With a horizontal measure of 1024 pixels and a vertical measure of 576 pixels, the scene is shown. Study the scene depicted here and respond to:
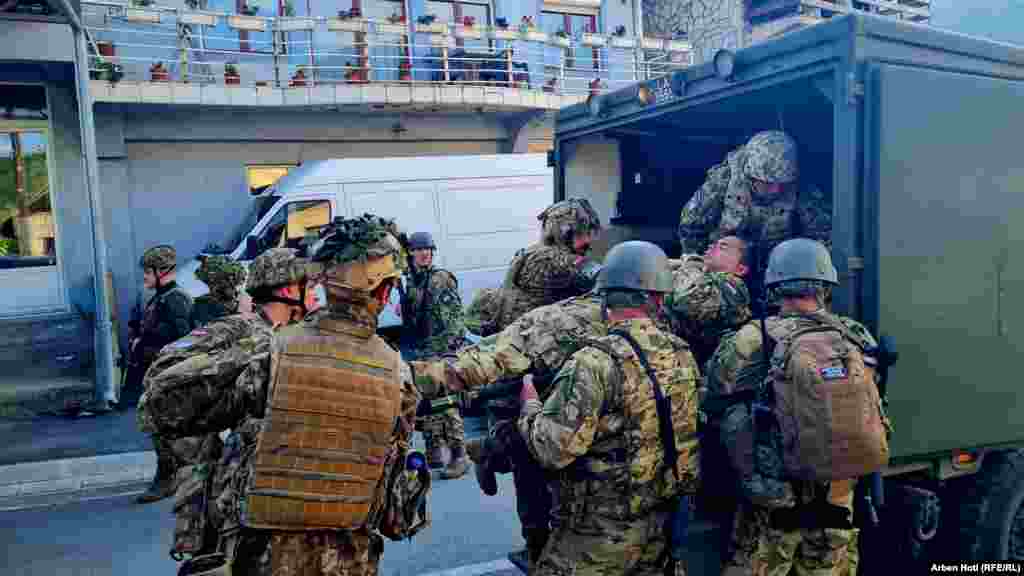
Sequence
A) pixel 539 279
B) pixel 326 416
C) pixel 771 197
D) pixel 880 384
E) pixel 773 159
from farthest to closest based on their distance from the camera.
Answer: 1. pixel 539 279
2. pixel 771 197
3. pixel 773 159
4. pixel 880 384
5. pixel 326 416

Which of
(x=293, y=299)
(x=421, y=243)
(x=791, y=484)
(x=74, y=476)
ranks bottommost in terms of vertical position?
(x=74, y=476)

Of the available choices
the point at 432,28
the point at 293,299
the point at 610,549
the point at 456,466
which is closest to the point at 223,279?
the point at 293,299

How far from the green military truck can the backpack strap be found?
516 mm

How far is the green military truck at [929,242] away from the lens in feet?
10.3

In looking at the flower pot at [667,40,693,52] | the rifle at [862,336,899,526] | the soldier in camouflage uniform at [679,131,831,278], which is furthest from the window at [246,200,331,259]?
the flower pot at [667,40,693,52]

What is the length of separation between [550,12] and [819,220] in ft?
43.0

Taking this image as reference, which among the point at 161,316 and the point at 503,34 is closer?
the point at 161,316

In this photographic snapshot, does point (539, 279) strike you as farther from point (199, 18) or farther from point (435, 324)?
point (199, 18)

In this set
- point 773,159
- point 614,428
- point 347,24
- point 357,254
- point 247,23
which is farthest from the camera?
point 347,24

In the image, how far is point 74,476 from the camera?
6.48 meters

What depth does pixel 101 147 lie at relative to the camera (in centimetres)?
1150

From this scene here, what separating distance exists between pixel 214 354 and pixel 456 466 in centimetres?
372

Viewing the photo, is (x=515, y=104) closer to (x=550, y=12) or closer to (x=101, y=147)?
(x=550, y=12)

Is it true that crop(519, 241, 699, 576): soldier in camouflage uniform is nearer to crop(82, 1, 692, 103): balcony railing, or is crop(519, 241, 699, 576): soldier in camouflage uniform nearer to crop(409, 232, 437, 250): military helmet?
crop(409, 232, 437, 250): military helmet
